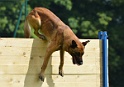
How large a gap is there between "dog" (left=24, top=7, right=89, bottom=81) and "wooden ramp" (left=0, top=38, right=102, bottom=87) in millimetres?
132

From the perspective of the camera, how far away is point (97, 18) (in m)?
23.0

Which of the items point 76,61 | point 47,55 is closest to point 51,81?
point 47,55

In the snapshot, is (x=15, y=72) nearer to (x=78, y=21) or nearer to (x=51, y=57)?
(x=51, y=57)

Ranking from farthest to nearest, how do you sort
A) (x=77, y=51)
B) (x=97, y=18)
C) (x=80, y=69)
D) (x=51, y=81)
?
(x=97, y=18) → (x=80, y=69) → (x=51, y=81) → (x=77, y=51)

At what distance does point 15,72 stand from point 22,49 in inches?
13.5

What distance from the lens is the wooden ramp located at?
7902 mm

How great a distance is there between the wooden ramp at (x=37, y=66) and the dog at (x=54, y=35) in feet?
0.43

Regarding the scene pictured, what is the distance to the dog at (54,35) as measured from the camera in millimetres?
7742

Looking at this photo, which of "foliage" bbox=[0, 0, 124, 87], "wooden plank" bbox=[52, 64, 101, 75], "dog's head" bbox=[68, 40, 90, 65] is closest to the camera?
"dog's head" bbox=[68, 40, 90, 65]

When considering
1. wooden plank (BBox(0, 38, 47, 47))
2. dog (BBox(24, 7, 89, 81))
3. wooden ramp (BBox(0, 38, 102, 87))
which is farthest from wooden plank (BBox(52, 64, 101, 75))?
wooden plank (BBox(0, 38, 47, 47))

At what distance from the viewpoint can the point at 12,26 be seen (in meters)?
20.0

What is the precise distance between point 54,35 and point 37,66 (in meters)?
0.51

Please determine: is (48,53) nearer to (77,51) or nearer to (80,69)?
(77,51)

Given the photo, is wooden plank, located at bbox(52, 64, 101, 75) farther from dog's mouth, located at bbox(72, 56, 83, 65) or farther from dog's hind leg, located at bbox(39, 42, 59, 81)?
dog's mouth, located at bbox(72, 56, 83, 65)
